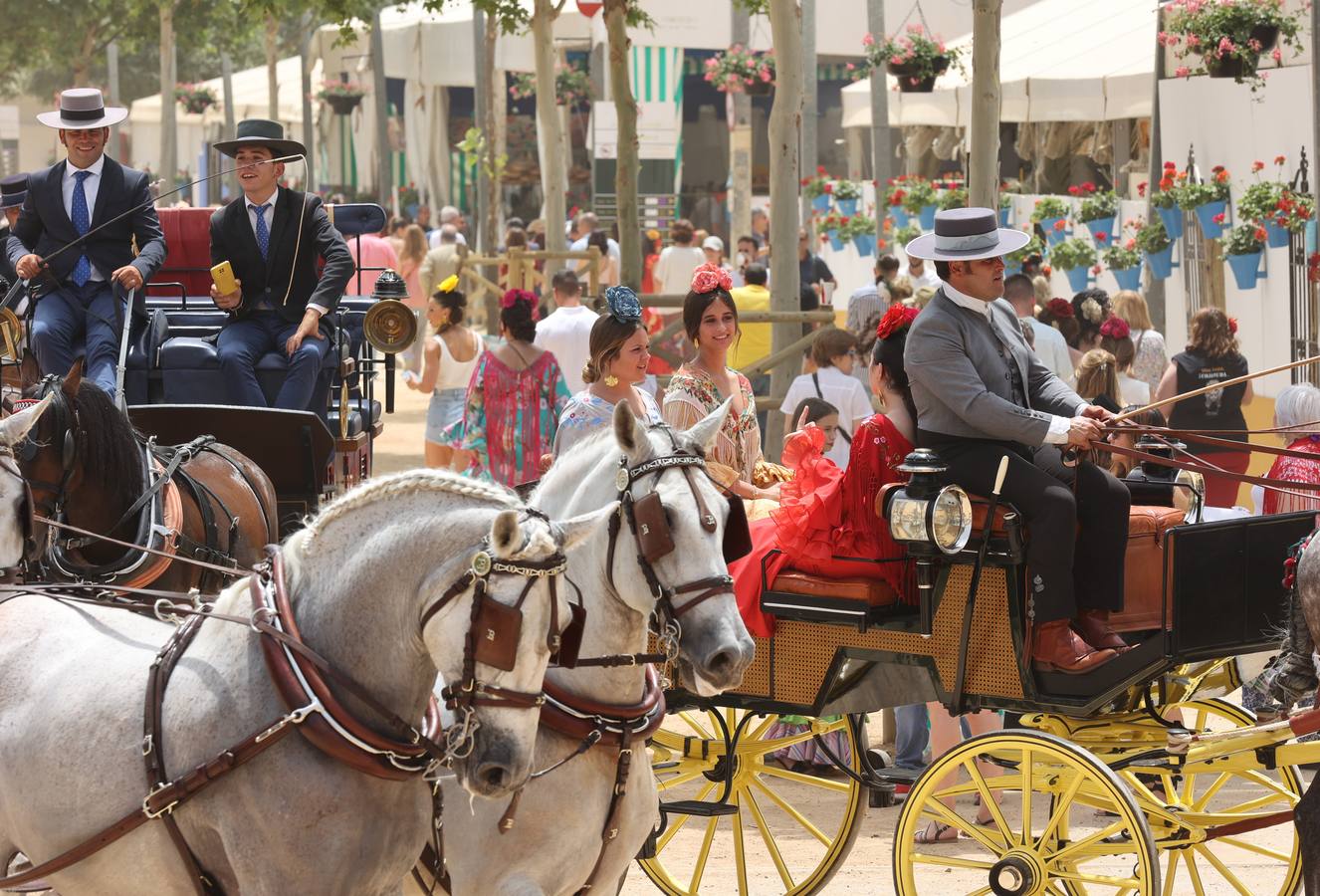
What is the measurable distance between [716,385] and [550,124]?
1600 cm

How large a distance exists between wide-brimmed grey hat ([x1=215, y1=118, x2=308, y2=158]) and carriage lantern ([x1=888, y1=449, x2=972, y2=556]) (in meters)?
4.18

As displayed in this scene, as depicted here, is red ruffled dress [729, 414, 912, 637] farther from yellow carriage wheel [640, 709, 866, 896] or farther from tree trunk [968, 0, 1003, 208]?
tree trunk [968, 0, 1003, 208]

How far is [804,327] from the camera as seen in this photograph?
16203 mm

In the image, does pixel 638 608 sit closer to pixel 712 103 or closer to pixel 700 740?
pixel 700 740

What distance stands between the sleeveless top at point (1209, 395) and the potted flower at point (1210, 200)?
10.9 feet

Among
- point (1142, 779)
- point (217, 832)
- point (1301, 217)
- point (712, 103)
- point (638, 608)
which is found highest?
point (712, 103)

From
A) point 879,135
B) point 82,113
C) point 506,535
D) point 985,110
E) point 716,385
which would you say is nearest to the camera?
point 506,535

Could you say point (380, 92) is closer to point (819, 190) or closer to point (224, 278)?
point (819, 190)

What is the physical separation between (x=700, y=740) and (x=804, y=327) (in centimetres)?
963

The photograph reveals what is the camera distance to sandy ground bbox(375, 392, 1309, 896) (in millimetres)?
7617

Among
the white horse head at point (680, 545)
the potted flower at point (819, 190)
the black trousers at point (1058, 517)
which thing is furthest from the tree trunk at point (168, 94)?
the white horse head at point (680, 545)

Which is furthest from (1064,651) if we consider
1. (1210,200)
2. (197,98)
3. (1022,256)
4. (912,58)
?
(197,98)

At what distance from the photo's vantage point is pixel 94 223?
9.00m

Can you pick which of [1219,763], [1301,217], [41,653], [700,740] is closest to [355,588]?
[41,653]
